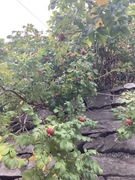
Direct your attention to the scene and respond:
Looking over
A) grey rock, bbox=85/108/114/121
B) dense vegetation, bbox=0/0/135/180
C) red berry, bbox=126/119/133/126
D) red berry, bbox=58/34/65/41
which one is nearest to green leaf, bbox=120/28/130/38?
dense vegetation, bbox=0/0/135/180

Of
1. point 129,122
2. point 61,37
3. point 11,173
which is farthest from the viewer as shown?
point 61,37

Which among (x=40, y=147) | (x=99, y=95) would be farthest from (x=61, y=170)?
(x=99, y=95)

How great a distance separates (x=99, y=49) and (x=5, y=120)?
1.47 metres

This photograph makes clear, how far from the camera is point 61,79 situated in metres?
2.35

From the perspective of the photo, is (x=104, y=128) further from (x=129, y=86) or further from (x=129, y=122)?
(x=129, y=86)

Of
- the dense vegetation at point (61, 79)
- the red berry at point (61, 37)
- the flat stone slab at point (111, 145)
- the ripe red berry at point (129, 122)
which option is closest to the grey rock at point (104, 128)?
the flat stone slab at point (111, 145)

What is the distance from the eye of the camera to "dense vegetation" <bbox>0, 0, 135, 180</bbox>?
147cm

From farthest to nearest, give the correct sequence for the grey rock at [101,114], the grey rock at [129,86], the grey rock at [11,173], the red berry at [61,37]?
the grey rock at [129,86]
the grey rock at [101,114]
the red berry at [61,37]
the grey rock at [11,173]

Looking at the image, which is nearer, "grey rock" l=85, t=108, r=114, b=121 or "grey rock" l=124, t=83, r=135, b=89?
"grey rock" l=85, t=108, r=114, b=121

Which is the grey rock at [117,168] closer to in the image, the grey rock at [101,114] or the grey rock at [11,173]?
the grey rock at [101,114]

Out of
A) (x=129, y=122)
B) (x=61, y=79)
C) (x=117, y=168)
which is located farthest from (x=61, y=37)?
(x=117, y=168)

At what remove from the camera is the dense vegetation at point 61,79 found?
4.82 feet

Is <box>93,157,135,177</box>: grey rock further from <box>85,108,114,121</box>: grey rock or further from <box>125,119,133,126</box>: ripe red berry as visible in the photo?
<box>85,108,114,121</box>: grey rock

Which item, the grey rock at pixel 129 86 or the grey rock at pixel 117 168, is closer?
the grey rock at pixel 117 168
